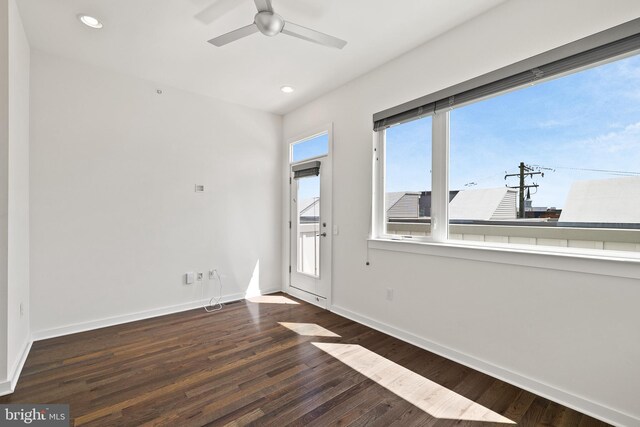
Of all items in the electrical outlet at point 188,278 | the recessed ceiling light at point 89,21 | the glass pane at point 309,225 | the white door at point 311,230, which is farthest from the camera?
the glass pane at point 309,225

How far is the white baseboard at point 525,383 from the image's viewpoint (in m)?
1.80

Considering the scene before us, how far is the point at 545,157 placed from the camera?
220 cm

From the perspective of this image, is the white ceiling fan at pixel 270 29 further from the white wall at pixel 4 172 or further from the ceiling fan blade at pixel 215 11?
the white wall at pixel 4 172

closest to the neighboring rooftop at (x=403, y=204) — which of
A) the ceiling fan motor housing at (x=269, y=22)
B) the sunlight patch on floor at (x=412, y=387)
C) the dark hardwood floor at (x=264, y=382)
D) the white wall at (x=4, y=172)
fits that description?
the dark hardwood floor at (x=264, y=382)

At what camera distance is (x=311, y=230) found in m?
4.26

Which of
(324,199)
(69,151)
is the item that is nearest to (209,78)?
(69,151)

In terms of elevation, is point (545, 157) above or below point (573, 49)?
below

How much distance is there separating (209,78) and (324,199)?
6.52 feet

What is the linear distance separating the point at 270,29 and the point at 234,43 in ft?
2.53

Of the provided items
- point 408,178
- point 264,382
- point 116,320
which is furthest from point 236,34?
point 116,320

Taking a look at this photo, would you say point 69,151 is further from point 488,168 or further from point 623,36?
point 623,36

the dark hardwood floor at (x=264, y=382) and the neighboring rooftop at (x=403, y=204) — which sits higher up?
the neighboring rooftop at (x=403, y=204)

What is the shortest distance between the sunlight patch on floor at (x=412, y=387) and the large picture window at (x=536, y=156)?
1.18 metres

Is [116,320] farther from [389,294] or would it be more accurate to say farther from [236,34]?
[236,34]
